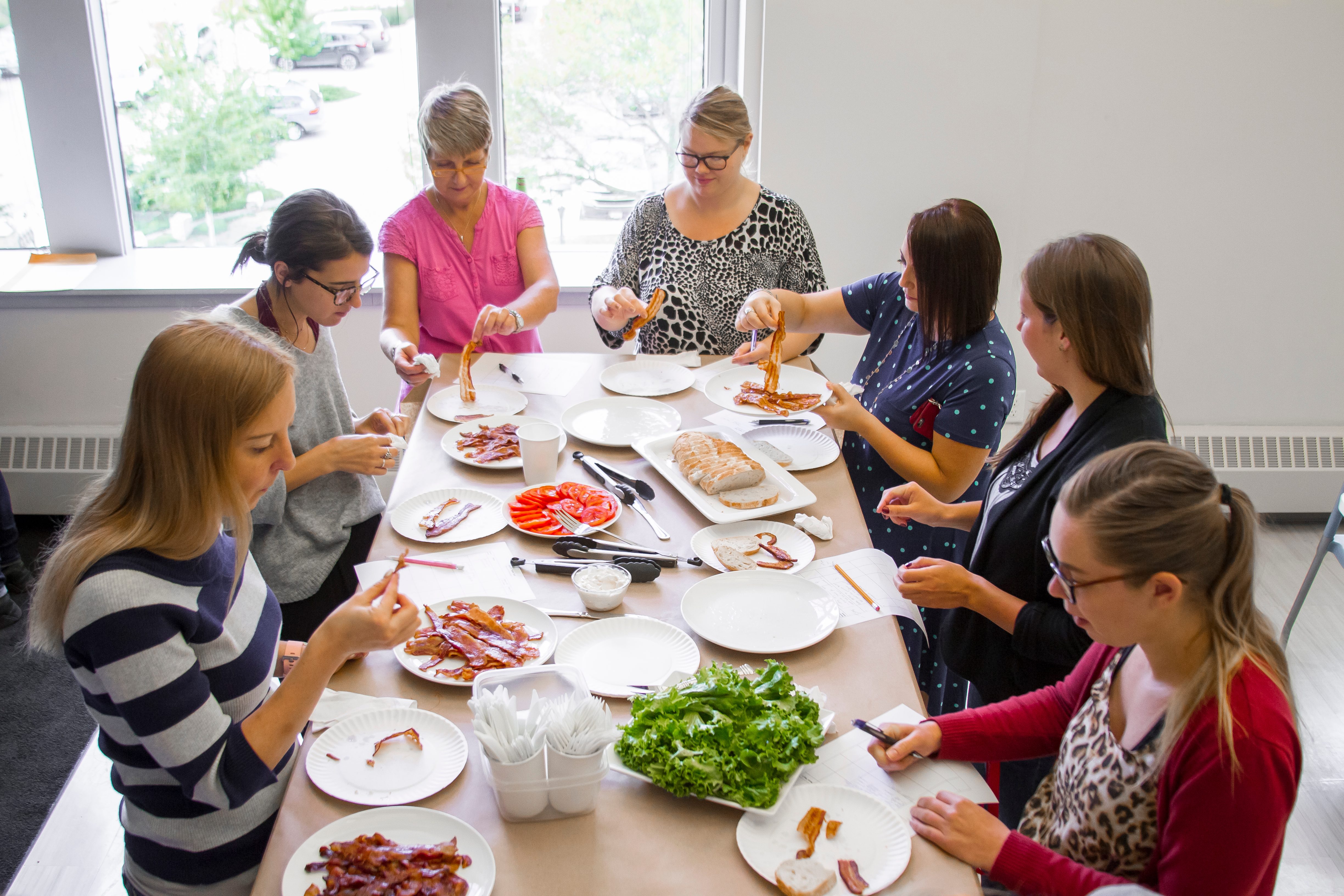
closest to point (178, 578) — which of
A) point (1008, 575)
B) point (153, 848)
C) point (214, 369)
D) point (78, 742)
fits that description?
point (214, 369)

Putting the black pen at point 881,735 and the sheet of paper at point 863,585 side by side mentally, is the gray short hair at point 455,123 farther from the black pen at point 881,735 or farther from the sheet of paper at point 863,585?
the black pen at point 881,735

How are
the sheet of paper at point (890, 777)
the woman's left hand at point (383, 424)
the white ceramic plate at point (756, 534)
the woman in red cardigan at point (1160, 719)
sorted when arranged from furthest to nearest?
1. the woman's left hand at point (383, 424)
2. the white ceramic plate at point (756, 534)
3. the sheet of paper at point (890, 777)
4. the woman in red cardigan at point (1160, 719)

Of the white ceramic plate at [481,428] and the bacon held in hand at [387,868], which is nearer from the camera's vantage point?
the bacon held in hand at [387,868]

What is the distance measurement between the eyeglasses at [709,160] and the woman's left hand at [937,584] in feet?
5.56

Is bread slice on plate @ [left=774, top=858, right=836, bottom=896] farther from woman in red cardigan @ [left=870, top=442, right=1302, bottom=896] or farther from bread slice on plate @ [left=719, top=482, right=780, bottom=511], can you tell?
bread slice on plate @ [left=719, top=482, right=780, bottom=511]

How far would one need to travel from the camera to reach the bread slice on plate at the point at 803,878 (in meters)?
1.24

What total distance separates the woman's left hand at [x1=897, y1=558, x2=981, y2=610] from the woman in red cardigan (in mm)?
377

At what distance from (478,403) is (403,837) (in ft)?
5.50

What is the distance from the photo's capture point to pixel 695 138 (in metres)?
3.03

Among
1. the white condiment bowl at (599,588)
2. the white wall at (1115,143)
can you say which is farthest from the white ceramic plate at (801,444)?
the white wall at (1115,143)

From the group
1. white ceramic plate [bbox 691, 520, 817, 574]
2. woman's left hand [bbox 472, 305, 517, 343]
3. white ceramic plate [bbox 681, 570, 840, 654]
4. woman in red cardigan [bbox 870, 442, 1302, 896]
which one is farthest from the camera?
woman's left hand [bbox 472, 305, 517, 343]

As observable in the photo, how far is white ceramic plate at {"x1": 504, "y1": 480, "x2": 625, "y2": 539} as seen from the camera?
6.88 feet

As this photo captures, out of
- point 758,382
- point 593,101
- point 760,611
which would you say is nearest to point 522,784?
point 760,611

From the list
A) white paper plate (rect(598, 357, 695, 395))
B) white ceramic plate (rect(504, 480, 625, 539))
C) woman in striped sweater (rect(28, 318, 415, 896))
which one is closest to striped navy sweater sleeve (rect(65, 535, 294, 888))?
woman in striped sweater (rect(28, 318, 415, 896))
